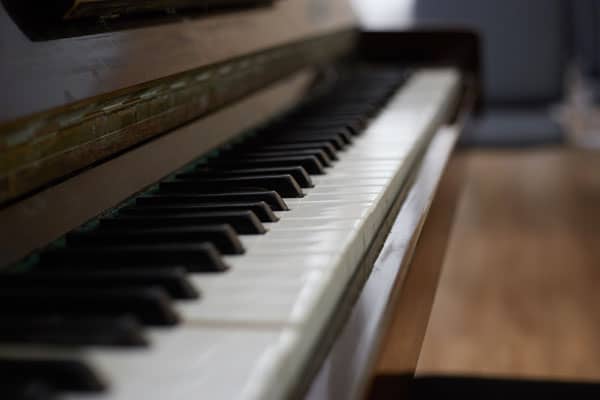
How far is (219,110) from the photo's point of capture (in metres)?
1.41

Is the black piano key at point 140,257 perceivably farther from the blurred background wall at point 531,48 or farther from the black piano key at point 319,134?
the blurred background wall at point 531,48

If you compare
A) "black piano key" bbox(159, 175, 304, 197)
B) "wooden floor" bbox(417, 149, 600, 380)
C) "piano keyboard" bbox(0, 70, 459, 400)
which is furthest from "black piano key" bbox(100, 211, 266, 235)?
"wooden floor" bbox(417, 149, 600, 380)

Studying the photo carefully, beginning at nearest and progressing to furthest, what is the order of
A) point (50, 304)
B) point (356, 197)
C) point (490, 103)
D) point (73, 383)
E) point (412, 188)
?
point (73, 383)
point (50, 304)
point (356, 197)
point (412, 188)
point (490, 103)

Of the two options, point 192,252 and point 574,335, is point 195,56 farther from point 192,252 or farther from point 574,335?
point 574,335

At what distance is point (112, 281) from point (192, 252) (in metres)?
0.08

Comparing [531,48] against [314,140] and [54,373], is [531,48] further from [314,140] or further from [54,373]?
[54,373]

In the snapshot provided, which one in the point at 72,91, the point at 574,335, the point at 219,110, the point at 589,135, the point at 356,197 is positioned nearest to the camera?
the point at 72,91

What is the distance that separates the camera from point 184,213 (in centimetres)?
93

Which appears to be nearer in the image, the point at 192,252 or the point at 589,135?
the point at 192,252

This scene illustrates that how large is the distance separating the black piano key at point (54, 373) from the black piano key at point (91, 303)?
8cm

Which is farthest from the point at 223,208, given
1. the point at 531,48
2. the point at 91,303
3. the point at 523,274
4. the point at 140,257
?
the point at 531,48

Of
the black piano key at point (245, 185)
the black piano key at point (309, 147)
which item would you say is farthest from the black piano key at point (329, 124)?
the black piano key at point (245, 185)

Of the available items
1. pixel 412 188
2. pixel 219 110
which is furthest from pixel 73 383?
pixel 219 110

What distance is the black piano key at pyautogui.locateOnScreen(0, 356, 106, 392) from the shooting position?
20.4 inches
